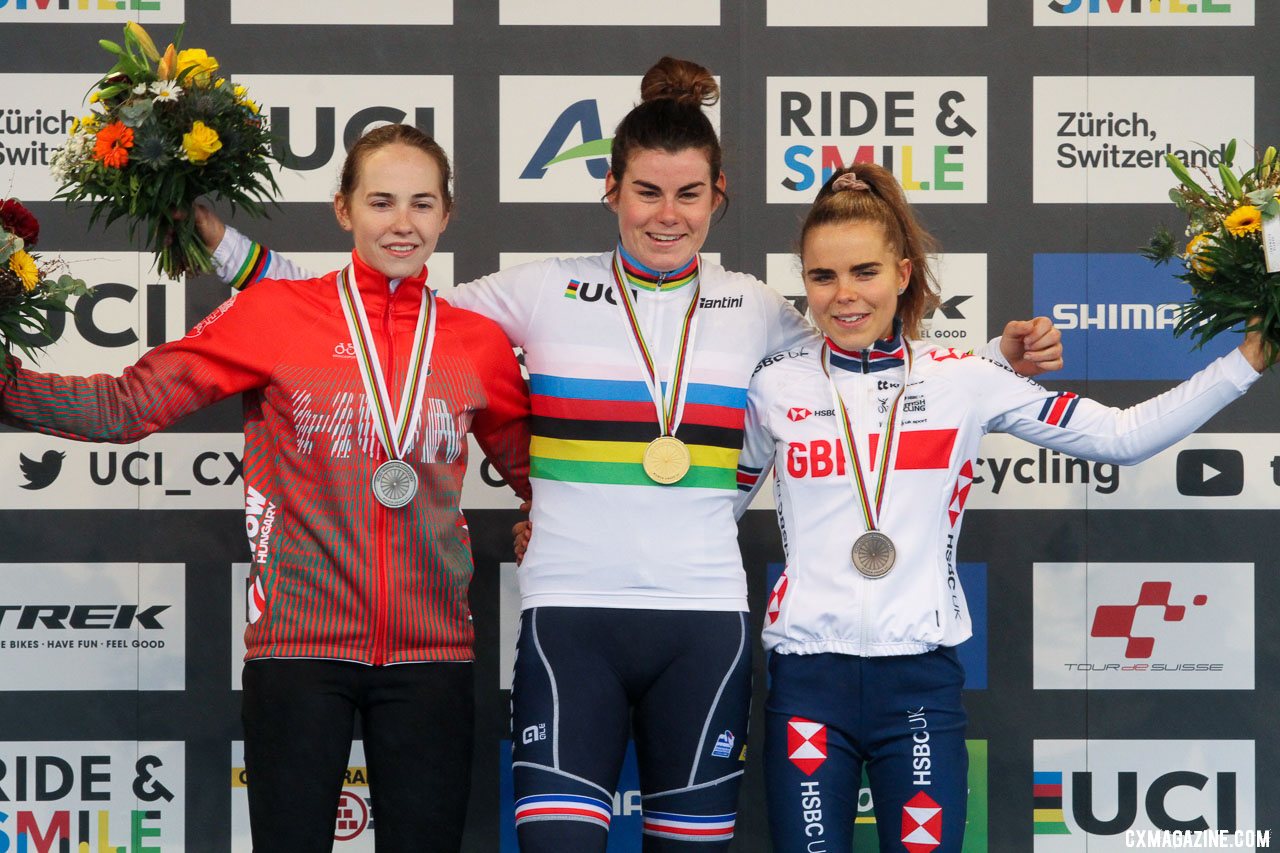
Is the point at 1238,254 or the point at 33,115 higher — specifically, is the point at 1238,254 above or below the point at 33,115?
below

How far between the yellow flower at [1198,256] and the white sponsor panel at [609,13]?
1.34 metres

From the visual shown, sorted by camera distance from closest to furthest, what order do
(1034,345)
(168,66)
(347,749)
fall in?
(347,749)
(168,66)
(1034,345)

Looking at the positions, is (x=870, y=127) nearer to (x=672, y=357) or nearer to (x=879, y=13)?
(x=879, y=13)

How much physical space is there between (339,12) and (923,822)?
2390mm

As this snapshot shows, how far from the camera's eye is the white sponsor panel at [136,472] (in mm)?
3080

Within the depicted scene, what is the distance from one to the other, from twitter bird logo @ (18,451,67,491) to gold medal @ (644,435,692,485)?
173 cm

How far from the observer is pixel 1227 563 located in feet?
10.3

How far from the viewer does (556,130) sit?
3.08 meters

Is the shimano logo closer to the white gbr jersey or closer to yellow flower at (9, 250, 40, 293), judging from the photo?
the white gbr jersey

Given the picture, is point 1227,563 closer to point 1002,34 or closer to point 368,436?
point 1002,34

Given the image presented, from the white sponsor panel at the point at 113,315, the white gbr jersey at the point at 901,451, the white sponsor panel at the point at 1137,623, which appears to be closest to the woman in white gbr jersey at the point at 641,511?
the white gbr jersey at the point at 901,451

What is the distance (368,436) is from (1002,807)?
6.57 ft

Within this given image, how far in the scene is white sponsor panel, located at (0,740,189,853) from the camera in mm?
3080

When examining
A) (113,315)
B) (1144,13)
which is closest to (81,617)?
(113,315)
